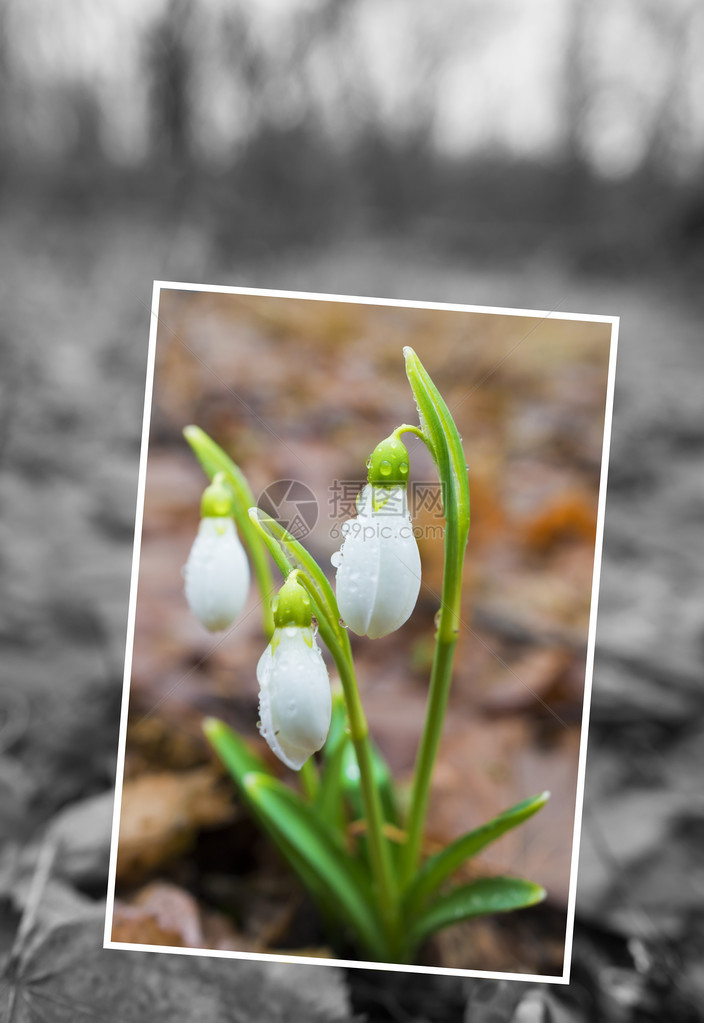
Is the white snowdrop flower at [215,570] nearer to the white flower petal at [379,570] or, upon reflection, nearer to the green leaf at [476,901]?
the white flower petal at [379,570]

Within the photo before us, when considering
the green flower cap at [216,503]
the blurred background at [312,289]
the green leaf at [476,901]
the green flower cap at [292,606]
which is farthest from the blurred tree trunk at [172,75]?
the green leaf at [476,901]

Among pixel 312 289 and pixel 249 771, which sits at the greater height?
pixel 312 289

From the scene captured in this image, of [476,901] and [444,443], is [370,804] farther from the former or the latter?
[444,443]

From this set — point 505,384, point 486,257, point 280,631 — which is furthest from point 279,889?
point 486,257

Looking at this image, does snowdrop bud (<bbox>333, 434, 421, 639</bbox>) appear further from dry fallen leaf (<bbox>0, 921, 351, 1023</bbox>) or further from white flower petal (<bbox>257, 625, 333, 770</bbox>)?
dry fallen leaf (<bbox>0, 921, 351, 1023</bbox>)

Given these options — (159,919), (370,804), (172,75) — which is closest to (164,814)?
(159,919)
